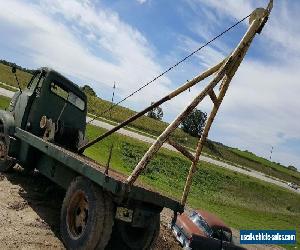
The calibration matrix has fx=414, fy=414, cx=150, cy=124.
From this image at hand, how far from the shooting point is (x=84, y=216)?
6453 millimetres

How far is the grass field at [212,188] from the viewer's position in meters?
23.8

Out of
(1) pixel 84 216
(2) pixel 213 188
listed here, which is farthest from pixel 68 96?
(2) pixel 213 188

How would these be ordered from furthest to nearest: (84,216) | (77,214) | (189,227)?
1. (189,227)
2. (77,214)
3. (84,216)

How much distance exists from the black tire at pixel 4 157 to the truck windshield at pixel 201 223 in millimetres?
6199

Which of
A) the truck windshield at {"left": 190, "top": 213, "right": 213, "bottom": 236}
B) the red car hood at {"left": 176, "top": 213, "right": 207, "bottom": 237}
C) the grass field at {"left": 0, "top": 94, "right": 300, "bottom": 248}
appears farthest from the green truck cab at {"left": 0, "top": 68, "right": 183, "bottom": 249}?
the grass field at {"left": 0, "top": 94, "right": 300, "bottom": 248}

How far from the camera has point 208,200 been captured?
26.6 metres

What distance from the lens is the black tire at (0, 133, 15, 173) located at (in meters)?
9.47

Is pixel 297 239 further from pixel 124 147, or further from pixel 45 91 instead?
pixel 45 91

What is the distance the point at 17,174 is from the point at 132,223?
490cm

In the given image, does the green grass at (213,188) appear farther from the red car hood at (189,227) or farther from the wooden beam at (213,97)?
the wooden beam at (213,97)

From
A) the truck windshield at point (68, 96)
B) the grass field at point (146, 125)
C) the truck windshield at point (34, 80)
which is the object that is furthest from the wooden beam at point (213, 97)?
the grass field at point (146, 125)

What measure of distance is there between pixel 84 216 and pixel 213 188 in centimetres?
2520

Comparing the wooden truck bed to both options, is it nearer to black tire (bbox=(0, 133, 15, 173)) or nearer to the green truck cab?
the green truck cab

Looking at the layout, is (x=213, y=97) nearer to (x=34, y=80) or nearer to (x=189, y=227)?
(x=34, y=80)
